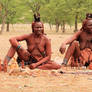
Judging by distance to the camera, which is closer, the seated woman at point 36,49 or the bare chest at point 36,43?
the seated woman at point 36,49

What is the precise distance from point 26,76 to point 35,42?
1.37 meters

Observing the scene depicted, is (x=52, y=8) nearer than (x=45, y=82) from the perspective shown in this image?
No

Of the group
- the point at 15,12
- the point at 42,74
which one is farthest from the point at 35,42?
the point at 15,12

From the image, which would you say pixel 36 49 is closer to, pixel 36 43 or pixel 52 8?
pixel 36 43

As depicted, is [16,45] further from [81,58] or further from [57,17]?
[57,17]

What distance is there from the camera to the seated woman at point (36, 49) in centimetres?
695

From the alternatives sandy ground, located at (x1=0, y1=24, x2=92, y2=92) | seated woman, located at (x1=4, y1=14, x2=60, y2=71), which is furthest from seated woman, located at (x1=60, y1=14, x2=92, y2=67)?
sandy ground, located at (x1=0, y1=24, x2=92, y2=92)

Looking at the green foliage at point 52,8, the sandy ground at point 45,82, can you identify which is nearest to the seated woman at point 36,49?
the sandy ground at point 45,82

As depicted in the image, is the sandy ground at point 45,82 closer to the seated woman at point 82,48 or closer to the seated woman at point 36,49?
the seated woman at point 36,49

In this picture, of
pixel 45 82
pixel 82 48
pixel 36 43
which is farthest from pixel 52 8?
pixel 45 82

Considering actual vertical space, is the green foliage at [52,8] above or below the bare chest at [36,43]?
below

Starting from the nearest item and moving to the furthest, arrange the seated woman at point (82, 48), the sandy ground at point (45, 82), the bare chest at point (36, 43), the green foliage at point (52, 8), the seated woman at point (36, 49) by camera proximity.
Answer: the sandy ground at point (45, 82), the seated woman at point (36, 49), the bare chest at point (36, 43), the seated woman at point (82, 48), the green foliage at point (52, 8)

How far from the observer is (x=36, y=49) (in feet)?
23.7

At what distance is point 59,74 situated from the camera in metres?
6.22
